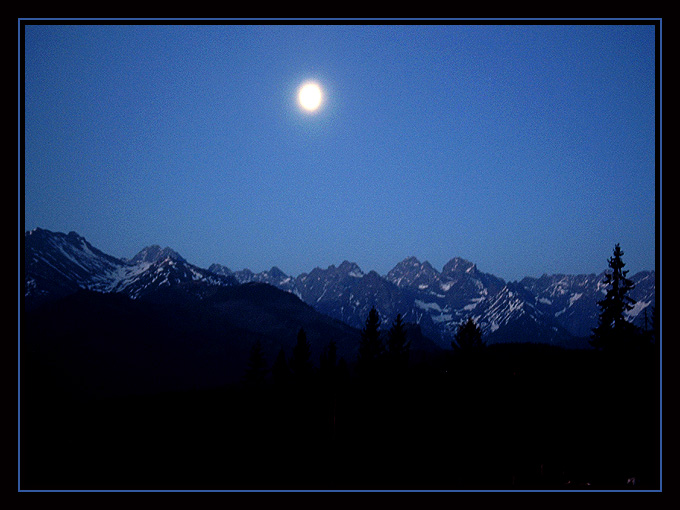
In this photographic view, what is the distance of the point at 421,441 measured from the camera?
42625 mm

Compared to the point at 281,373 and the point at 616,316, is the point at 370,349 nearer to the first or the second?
the point at 281,373

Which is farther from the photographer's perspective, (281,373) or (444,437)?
(281,373)

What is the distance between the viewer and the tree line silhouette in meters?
31.9

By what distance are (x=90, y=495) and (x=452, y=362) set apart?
117 feet

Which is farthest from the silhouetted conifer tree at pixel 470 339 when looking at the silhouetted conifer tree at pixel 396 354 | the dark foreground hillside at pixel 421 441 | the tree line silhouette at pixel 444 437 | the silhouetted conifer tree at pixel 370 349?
the silhouetted conifer tree at pixel 370 349

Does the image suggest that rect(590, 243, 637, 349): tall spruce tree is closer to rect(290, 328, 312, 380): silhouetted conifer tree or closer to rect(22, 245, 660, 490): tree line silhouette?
rect(22, 245, 660, 490): tree line silhouette

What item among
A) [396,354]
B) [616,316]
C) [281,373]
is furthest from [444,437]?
[281,373]

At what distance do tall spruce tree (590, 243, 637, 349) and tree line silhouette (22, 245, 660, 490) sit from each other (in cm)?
10

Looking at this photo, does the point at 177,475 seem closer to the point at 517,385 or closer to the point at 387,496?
the point at 517,385

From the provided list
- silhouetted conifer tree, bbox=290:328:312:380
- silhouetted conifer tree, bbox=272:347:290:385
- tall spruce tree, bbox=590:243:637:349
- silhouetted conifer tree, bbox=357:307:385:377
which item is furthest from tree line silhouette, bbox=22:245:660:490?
silhouetted conifer tree, bbox=290:328:312:380

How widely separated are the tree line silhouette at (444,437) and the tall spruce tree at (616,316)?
98 millimetres

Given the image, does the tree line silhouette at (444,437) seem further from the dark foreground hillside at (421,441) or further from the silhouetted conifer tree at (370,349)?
the silhouetted conifer tree at (370,349)

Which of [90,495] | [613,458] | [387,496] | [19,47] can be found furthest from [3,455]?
[613,458]

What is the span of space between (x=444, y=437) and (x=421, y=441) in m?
1.91
